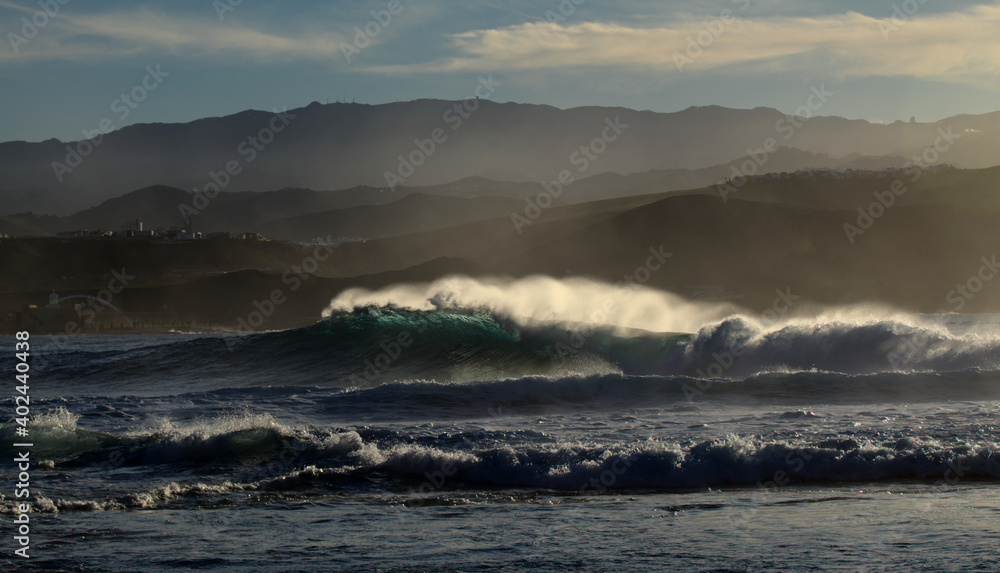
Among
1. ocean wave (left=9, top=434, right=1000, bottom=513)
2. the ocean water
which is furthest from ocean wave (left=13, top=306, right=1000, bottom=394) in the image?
ocean wave (left=9, top=434, right=1000, bottom=513)

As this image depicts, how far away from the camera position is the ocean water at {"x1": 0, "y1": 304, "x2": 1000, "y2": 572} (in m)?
8.30

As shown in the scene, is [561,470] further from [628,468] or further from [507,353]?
[507,353]

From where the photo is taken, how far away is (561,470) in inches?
454

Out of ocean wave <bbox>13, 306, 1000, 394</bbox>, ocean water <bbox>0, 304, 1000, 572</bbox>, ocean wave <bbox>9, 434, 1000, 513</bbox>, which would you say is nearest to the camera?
ocean water <bbox>0, 304, 1000, 572</bbox>

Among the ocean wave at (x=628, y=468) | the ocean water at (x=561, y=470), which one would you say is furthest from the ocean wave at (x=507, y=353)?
the ocean wave at (x=628, y=468)

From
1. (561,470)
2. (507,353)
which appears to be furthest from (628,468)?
(507,353)

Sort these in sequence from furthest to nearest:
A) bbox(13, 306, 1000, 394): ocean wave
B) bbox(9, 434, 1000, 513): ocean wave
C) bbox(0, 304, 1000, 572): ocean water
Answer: bbox(13, 306, 1000, 394): ocean wave < bbox(9, 434, 1000, 513): ocean wave < bbox(0, 304, 1000, 572): ocean water

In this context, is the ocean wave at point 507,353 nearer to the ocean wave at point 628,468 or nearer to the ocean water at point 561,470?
the ocean water at point 561,470

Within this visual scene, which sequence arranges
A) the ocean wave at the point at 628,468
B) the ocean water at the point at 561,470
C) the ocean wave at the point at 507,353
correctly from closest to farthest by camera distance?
the ocean water at the point at 561,470, the ocean wave at the point at 628,468, the ocean wave at the point at 507,353

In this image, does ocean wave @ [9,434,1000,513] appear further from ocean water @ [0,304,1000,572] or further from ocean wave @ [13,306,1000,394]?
ocean wave @ [13,306,1000,394]

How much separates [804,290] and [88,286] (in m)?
71.3

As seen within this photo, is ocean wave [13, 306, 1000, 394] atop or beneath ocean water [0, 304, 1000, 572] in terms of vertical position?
atop

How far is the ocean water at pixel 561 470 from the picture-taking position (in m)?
8.30

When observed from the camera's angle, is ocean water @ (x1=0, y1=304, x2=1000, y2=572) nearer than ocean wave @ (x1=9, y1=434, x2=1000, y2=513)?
Yes
